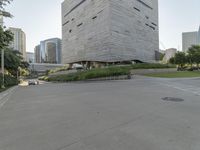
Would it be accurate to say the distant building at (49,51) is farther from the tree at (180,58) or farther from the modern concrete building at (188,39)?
the tree at (180,58)

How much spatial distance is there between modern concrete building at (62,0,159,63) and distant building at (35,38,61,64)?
192 feet

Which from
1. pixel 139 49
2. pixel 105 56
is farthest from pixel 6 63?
pixel 139 49

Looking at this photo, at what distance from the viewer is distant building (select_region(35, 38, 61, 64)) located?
138 meters

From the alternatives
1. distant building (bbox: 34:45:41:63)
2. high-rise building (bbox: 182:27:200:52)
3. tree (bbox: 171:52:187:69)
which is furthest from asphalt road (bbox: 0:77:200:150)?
distant building (bbox: 34:45:41:63)

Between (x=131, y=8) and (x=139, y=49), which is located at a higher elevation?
(x=131, y=8)

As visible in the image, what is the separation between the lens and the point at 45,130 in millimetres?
5297

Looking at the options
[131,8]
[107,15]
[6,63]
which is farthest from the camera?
[131,8]

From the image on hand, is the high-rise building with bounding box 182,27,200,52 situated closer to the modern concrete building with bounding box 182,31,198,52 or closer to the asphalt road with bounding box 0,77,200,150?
the modern concrete building with bounding box 182,31,198,52

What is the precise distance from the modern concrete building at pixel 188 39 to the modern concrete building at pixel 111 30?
4200 cm

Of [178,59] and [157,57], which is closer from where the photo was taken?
[178,59]

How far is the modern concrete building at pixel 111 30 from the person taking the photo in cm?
5603

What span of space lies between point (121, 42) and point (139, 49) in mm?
9807

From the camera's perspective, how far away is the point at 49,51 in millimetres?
146750

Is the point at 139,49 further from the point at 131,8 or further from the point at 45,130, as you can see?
the point at 45,130
